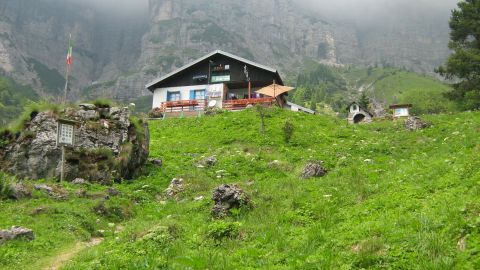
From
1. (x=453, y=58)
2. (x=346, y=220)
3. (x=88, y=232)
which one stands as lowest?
(x=88, y=232)

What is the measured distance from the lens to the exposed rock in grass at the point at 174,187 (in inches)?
851

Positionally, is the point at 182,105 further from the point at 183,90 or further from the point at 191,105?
the point at 183,90

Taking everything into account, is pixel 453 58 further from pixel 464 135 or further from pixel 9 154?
pixel 9 154

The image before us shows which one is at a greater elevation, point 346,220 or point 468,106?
point 468,106

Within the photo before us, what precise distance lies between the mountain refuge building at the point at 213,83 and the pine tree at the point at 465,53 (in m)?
19.3

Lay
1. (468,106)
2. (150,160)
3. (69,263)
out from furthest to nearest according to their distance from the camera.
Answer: (468,106) < (150,160) < (69,263)

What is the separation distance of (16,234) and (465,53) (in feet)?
151

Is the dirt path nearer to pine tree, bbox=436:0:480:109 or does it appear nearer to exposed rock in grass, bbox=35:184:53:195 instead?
exposed rock in grass, bbox=35:184:53:195

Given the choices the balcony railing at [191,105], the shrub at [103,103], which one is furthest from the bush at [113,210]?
the balcony railing at [191,105]

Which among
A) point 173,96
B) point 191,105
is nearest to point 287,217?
point 191,105

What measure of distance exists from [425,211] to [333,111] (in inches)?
6229

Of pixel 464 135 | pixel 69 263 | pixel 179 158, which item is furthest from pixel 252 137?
pixel 69 263

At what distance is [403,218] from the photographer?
1135 cm

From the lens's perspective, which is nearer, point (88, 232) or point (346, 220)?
point (346, 220)
